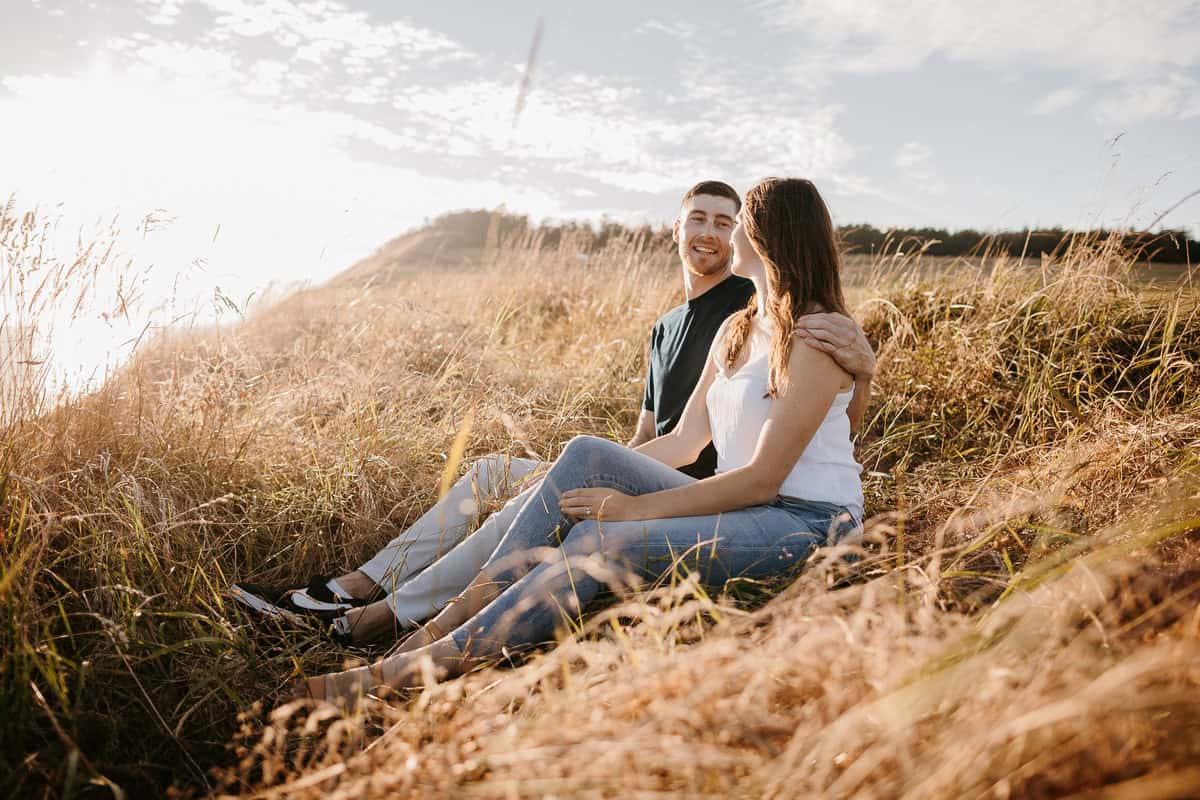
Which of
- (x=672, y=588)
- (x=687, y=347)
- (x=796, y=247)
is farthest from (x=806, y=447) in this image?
(x=687, y=347)

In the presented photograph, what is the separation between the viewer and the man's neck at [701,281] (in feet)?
10.7

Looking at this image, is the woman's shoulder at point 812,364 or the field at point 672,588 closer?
the field at point 672,588

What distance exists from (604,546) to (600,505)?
13 cm

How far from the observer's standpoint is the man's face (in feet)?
10.5

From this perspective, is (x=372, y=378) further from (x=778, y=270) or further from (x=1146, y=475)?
(x=1146, y=475)

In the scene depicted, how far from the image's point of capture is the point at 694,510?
6.97ft

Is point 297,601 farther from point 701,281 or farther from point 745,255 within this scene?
point 701,281

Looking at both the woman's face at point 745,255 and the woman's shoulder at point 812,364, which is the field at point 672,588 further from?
the woman's face at point 745,255

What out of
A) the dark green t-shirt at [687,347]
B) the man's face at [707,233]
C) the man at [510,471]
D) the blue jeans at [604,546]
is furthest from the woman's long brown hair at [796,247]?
the man's face at [707,233]

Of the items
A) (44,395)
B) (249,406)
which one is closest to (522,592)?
(44,395)

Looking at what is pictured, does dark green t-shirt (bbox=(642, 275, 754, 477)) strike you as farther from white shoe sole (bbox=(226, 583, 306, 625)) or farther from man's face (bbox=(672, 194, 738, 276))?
white shoe sole (bbox=(226, 583, 306, 625))

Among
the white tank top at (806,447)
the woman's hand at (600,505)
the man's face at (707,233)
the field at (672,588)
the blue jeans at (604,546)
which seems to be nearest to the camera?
the field at (672,588)

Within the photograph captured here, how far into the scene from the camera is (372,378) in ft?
12.1

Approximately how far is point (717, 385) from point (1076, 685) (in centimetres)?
152
